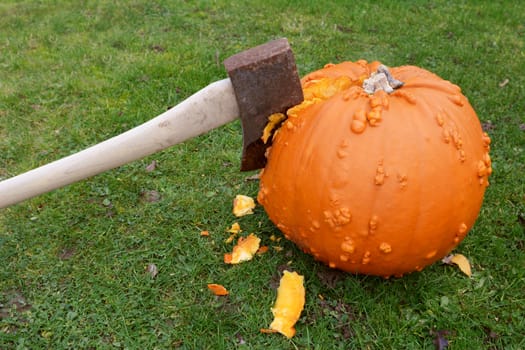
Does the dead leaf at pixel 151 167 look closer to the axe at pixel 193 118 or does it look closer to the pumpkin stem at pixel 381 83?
the axe at pixel 193 118

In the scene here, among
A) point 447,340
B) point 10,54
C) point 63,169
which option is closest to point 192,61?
point 10,54

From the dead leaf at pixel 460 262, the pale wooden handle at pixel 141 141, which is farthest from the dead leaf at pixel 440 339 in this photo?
the pale wooden handle at pixel 141 141

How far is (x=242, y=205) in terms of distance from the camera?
3494 millimetres

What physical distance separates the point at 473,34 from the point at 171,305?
16.7ft

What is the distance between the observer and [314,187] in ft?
8.32

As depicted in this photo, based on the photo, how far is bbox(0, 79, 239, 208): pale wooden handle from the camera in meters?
2.54

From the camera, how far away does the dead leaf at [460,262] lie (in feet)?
9.88

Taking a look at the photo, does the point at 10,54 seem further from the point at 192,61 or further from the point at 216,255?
the point at 216,255

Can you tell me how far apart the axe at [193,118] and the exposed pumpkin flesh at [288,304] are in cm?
95

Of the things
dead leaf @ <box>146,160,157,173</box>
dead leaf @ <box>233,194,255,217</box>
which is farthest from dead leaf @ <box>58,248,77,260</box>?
dead leaf @ <box>233,194,255,217</box>

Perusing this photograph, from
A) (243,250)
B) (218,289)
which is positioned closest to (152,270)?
(218,289)

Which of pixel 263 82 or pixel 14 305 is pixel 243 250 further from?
pixel 14 305

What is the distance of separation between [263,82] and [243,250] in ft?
3.79

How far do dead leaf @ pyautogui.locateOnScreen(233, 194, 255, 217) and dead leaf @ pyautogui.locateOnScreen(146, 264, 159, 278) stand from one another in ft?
2.21
